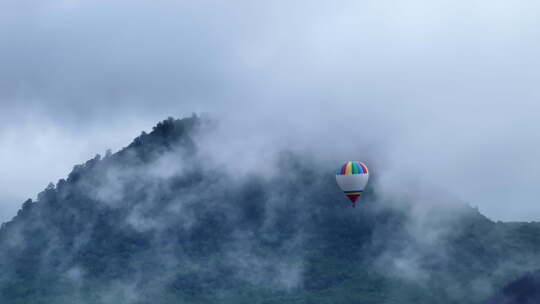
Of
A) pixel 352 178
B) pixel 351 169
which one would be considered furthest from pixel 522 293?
pixel 351 169

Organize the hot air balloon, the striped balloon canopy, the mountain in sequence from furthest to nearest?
the mountain, the striped balloon canopy, the hot air balloon

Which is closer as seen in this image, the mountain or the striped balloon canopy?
the striped balloon canopy

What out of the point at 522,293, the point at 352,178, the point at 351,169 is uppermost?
the point at 522,293

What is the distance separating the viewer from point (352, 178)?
146m

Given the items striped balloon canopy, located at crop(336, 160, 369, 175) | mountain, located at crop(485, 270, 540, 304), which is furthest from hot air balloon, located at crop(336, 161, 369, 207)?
mountain, located at crop(485, 270, 540, 304)

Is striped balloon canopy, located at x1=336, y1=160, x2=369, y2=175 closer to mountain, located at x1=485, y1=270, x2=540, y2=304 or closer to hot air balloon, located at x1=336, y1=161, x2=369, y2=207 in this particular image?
hot air balloon, located at x1=336, y1=161, x2=369, y2=207

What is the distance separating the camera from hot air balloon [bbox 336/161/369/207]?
5753 inches

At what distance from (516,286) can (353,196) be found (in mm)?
64330

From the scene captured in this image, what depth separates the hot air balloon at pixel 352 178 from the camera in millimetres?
146125

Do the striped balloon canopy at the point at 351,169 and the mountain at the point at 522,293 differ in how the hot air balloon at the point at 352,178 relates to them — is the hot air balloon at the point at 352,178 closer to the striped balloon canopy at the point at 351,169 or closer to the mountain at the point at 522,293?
the striped balloon canopy at the point at 351,169

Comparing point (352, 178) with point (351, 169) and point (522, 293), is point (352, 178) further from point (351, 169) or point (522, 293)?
point (522, 293)

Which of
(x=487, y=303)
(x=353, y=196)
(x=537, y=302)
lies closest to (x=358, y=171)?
(x=353, y=196)

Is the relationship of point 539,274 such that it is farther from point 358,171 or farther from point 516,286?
point 358,171

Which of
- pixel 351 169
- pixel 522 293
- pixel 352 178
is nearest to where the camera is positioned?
pixel 352 178
